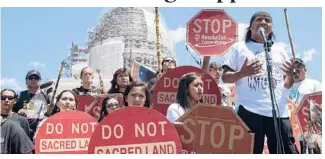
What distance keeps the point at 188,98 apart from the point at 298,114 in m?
1.18

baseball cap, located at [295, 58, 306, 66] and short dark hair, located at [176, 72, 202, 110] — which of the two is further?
baseball cap, located at [295, 58, 306, 66]

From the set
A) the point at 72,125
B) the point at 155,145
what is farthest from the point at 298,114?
the point at 72,125

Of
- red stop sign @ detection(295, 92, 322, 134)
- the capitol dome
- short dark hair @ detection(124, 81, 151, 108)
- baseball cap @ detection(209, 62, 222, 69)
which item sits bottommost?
red stop sign @ detection(295, 92, 322, 134)

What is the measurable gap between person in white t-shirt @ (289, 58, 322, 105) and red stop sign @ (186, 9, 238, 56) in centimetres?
68

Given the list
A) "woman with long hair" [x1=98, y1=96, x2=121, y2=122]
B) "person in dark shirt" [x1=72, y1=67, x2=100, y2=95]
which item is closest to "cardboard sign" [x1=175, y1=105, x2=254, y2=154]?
"woman with long hair" [x1=98, y1=96, x2=121, y2=122]

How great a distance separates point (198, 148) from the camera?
4.56 m

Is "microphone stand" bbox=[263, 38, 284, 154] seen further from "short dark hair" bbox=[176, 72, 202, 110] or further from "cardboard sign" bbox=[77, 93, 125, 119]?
"cardboard sign" bbox=[77, 93, 125, 119]

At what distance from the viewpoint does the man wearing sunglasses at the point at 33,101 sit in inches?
220

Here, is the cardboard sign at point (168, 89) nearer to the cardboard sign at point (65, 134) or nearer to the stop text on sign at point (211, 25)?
the stop text on sign at point (211, 25)

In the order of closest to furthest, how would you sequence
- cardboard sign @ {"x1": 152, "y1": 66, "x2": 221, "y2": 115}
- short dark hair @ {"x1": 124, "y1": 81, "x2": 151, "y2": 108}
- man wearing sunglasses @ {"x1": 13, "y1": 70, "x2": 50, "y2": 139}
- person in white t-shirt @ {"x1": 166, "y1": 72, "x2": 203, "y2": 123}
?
person in white t-shirt @ {"x1": 166, "y1": 72, "x2": 203, "y2": 123} < short dark hair @ {"x1": 124, "y1": 81, "x2": 151, "y2": 108} < cardboard sign @ {"x1": 152, "y1": 66, "x2": 221, "y2": 115} < man wearing sunglasses @ {"x1": 13, "y1": 70, "x2": 50, "y2": 139}

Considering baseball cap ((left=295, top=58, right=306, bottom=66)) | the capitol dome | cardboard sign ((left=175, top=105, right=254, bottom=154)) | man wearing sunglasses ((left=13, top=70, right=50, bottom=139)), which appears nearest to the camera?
cardboard sign ((left=175, top=105, right=254, bottom=154))

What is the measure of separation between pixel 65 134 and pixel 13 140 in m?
0.50

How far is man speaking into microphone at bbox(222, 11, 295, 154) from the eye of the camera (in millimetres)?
5277
